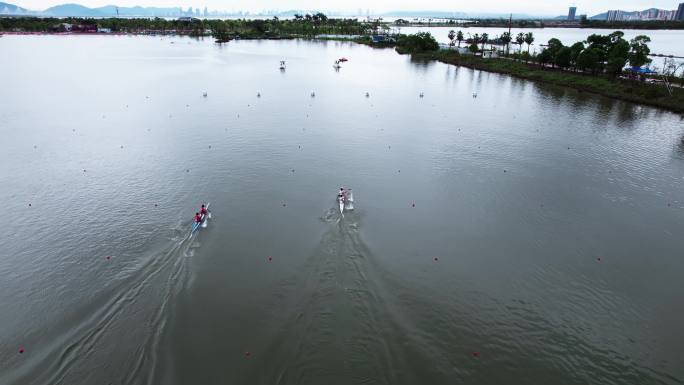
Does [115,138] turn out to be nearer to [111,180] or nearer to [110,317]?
[111,180]

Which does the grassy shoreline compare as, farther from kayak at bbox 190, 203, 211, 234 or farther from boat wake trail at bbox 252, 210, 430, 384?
kayak at bbox 190, 203, 211, 234

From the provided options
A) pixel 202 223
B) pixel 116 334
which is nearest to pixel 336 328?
pixel 116 334

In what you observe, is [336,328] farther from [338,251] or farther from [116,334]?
[116,334]

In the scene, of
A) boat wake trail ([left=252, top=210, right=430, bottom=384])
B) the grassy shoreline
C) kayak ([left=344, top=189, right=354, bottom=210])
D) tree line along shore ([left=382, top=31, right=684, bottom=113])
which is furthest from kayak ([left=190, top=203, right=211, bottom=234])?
tree line along shore ([left=382, top=31, right=684, bottom=113])

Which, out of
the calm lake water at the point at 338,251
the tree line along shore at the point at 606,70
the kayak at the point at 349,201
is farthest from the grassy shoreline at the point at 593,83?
the kayak at the point at 349,201

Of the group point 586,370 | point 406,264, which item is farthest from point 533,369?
point 406,264

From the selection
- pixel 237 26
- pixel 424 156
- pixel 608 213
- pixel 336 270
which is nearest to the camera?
pixel 336 270
